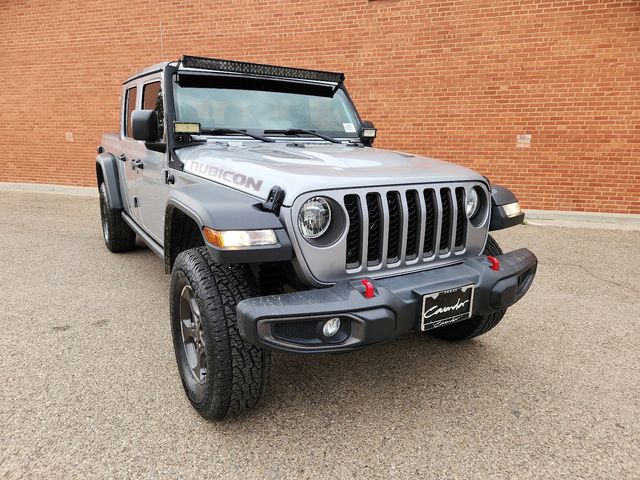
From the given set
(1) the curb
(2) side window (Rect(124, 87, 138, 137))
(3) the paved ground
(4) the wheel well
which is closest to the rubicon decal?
(4) the wheel well

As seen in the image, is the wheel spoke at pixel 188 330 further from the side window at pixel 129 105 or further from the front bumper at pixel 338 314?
the side window at pixel 129 105

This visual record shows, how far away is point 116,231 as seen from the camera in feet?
16.8

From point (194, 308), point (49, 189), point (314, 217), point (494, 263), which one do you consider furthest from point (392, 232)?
point (49, 189)

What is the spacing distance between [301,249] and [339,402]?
0.98 metres

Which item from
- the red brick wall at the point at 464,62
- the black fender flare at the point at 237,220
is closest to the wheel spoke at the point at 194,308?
the black fender flare at the point at 237,220

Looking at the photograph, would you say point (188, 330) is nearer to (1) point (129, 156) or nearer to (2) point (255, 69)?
(2) point (255, 69)

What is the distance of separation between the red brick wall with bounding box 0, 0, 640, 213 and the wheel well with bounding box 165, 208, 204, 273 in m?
5.76

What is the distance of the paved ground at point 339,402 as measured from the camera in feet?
6.67

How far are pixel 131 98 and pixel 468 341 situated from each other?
370 centimetres

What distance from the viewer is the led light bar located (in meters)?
3.17

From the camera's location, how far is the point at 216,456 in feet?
6.77

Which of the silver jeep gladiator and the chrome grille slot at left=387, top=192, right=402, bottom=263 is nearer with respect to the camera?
the silver jeep gladiator

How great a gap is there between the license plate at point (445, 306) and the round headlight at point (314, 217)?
55 centimetres

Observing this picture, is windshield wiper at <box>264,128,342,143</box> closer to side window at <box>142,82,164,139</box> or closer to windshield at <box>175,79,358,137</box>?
windshield at <box>175,79,358,137</box>
